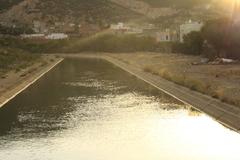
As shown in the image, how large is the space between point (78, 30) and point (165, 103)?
162 meters

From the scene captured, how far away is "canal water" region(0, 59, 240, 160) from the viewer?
21.2 meters

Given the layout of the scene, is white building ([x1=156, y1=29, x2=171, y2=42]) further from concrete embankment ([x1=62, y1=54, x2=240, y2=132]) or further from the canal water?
the canal water

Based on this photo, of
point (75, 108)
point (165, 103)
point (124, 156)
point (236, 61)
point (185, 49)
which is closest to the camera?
point (124, 156)

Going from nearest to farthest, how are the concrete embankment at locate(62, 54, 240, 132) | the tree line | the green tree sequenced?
the concrete embankment at locate(62, 54, 240, 132) < the tree line < the green tree

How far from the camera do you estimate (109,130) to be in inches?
1044

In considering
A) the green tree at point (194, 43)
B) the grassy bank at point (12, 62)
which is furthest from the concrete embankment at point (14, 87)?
the green tree at point (194, 43)

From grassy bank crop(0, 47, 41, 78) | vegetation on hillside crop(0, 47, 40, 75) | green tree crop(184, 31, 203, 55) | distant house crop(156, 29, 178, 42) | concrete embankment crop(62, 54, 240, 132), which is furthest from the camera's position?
distant house crop(156, 29, 178, 42)

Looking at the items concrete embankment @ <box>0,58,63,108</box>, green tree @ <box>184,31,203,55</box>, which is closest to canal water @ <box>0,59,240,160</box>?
concrete embankment @ <box>0,58,63,108</box>

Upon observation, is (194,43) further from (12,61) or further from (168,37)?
(168,37)

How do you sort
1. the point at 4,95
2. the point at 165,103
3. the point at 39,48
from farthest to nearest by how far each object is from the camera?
1. the point at 39,48
2. the point at 4,95
3. the point at 165,103

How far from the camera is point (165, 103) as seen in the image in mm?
37781

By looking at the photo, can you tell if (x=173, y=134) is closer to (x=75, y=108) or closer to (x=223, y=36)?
(x=75, y=108)

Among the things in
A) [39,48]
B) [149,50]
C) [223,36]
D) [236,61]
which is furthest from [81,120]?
[39,48]

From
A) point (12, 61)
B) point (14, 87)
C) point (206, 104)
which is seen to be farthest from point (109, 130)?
point (12, 61)
